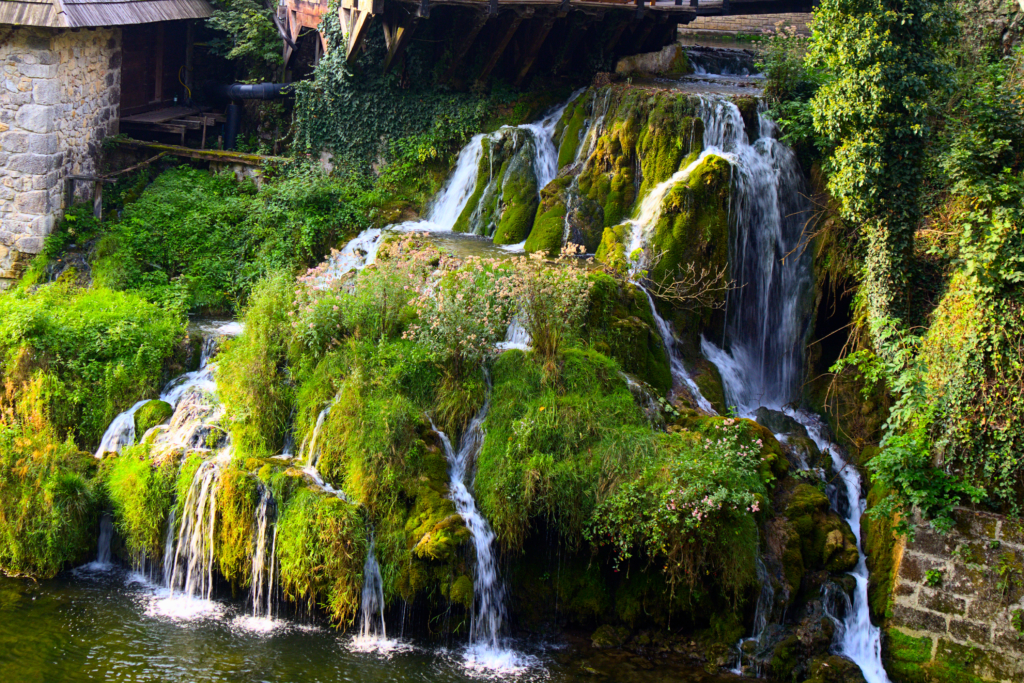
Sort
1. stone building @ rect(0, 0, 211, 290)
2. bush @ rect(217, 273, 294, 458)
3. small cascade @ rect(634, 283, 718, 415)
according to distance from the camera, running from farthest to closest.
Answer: stone building @ rect(0, 0, 211, 290) → small cascade @ rect(634, 283, 718, 415) → bush @ rect(217, 273, 294, 458)

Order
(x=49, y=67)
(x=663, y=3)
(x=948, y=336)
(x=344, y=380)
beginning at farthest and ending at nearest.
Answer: (x=663, y=3), (x=49, y=67), (x=344, y=380), (x=948, y=336)

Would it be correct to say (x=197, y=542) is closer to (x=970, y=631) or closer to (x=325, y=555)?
(x=325, y=555)

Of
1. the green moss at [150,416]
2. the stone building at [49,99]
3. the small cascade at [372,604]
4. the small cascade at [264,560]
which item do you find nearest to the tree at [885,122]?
the small cascade at [372,604]

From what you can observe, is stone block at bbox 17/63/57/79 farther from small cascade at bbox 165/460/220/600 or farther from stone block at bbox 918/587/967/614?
stone block at bbox 918/587/967/614

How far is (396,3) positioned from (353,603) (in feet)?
29.6

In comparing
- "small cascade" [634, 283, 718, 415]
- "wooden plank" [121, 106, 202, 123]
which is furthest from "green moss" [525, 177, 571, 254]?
"wooden plank" [121, 106, 202, 123]

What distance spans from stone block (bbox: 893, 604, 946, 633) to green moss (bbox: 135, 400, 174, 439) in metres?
7.79

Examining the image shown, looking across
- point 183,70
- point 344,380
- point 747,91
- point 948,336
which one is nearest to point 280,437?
point 344,380

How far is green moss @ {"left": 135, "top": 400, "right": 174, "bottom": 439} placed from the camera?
9789 mm

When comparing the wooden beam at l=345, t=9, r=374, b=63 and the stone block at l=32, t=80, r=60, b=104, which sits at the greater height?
the wooden beam at l=345, t=9, r=374, b=63

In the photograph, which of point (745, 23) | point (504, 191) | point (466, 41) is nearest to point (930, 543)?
point (504, 191)

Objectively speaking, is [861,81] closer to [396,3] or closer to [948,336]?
[948,336]

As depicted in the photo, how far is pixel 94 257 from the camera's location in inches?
504

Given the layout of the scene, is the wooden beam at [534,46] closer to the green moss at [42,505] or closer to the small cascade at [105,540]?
the green moss at [42,505]
